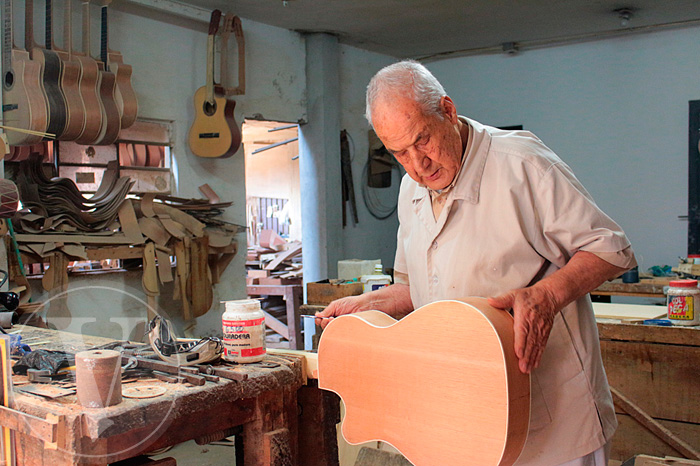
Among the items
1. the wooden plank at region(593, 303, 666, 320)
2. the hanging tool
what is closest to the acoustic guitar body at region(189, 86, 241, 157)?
the hanging tool

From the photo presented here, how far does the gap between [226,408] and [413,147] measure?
820 millimetres

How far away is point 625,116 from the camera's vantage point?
266 inches

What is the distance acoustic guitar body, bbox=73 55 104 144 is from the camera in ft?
14.1

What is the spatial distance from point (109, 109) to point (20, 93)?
64 centimetres

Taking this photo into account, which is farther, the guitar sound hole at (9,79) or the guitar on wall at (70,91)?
the guitar on wall at (70,91)

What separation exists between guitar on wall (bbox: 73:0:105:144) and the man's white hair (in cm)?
325

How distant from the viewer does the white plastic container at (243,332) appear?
5.82 ft

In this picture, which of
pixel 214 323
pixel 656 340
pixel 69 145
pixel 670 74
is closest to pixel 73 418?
pixel 656 340

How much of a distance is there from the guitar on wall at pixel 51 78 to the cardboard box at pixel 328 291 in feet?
6.31

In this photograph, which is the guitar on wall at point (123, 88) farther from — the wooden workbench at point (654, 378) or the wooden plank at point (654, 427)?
the wooden plank at point (654, 427)

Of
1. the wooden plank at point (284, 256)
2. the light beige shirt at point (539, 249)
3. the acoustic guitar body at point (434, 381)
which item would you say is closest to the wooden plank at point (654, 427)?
the light beige shirt at point (539, 249)

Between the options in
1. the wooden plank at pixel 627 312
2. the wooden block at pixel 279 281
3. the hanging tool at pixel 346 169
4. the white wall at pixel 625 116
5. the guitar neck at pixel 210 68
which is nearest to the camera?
the wooden plank at pixel 627 312

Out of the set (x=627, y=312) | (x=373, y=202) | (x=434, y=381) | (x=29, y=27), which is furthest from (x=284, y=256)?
(x=434, y=381)

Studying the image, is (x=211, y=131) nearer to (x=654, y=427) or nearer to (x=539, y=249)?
(x=654, y=427)
